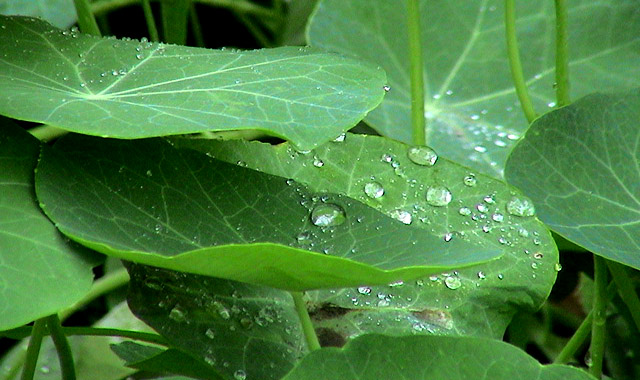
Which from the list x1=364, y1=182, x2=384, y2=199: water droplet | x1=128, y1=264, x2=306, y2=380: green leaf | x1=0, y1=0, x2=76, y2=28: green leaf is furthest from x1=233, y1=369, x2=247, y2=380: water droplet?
x1=0, y1=0, x2=76, y2=28: green leaf

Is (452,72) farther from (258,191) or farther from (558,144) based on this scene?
(258,191)

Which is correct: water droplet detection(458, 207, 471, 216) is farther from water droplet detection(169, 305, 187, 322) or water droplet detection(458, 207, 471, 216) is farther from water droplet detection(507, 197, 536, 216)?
water droplet detection(169, 305, 187, 322)

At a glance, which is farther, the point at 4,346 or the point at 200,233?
the point at 4,346

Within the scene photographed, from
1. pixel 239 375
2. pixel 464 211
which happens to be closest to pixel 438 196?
pixel 464 211

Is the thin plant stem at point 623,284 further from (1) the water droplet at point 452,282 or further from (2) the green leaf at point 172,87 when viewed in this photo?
(2) the green leaf at point 172,87

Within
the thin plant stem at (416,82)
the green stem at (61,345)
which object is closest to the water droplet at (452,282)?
the thin plant stem at (416,82)

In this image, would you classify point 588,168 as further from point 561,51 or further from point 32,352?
point 32,352

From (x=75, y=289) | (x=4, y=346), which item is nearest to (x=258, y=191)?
(x=75, y=289)
